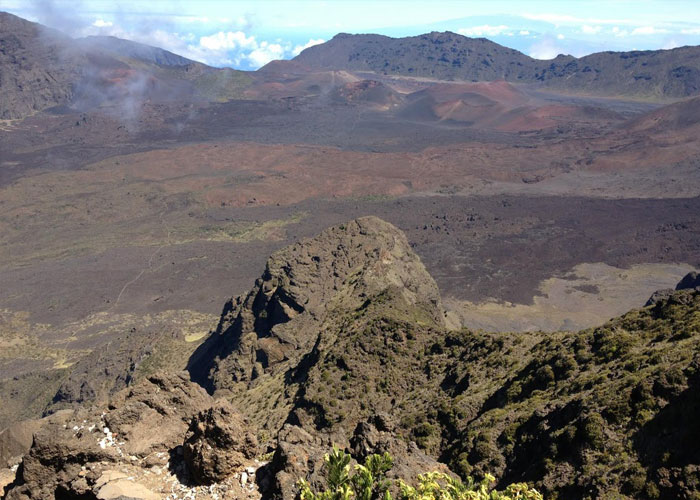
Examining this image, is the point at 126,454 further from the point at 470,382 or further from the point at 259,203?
the point at 259,203

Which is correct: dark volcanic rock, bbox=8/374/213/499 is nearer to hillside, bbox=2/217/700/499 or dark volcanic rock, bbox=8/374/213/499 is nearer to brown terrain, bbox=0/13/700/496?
hillside, bbox=2/217/700/499

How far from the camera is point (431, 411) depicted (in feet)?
49.6

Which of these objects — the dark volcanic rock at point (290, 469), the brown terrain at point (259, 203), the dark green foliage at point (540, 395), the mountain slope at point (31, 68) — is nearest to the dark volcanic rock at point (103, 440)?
the brown terrain at point (259, 203)

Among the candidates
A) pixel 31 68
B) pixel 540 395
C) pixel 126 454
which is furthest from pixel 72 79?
pixel 540 395

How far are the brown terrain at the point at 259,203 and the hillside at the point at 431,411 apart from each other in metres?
0.56

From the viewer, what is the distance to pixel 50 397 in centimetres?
3108

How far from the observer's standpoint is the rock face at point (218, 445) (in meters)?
9.61

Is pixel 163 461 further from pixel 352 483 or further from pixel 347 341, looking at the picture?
pixel 347 341

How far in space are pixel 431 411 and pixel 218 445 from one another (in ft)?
23.1

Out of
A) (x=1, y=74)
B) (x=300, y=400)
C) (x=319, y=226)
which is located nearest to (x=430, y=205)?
(x=319, y=226)

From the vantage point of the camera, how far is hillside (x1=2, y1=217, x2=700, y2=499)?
9648mm

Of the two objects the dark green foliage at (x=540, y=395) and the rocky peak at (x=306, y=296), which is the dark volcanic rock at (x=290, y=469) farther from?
the rocky peak at (x=306, y=296)

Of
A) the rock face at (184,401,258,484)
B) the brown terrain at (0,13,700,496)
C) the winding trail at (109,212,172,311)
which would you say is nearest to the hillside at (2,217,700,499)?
the rock face at (184,401,258,484)

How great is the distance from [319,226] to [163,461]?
60.1 m
